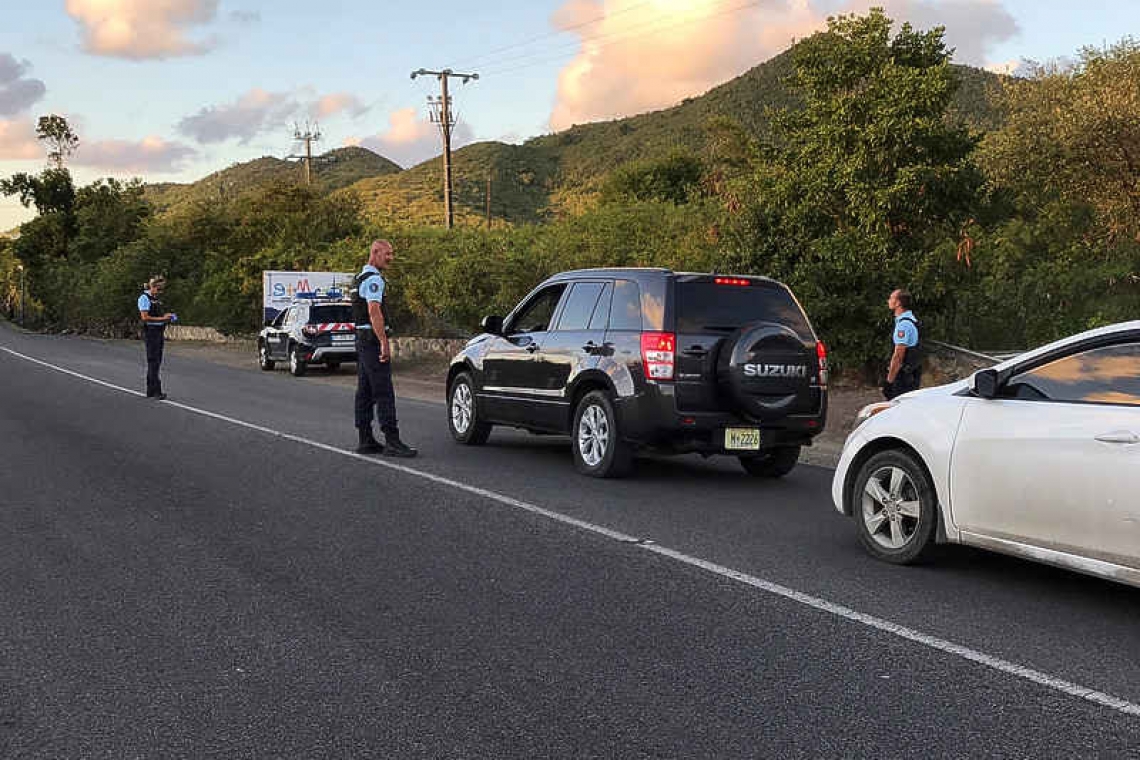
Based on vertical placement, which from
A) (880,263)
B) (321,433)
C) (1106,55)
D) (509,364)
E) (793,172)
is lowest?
(321,433)

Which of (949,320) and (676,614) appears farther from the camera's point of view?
(949,320)

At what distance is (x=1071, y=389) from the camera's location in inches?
238

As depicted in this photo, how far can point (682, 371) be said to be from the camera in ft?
31.3

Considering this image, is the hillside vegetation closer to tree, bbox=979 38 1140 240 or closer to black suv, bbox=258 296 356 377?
tree, bbox=979 38 1140 240

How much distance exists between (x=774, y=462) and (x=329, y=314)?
745 inches

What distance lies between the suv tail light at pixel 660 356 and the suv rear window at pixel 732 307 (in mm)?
140

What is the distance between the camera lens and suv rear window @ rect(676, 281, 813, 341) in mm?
9711

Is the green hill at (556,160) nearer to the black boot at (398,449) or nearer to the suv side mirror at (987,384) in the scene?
the black boot at (398,449)

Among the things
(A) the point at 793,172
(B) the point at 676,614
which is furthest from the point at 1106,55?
(B) the point at 676,614

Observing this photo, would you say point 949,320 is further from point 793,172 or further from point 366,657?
point 366,657

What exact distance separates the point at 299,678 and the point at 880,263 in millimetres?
14370

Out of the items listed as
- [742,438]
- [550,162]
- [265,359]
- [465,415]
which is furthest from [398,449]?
[550,162]

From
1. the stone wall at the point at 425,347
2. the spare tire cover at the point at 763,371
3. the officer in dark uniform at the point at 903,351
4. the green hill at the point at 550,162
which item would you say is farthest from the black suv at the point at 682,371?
the green hill at the point at 550,162

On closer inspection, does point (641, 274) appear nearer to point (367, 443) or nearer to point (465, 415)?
point (465, 415)
